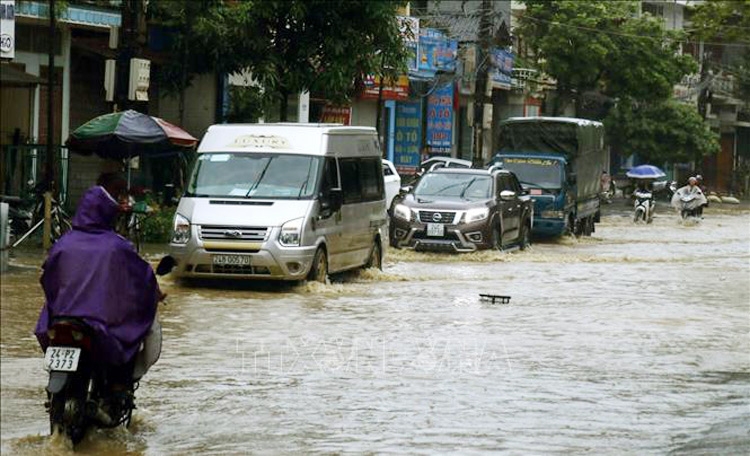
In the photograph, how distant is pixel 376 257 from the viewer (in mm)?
22672

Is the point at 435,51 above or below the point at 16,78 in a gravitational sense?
above

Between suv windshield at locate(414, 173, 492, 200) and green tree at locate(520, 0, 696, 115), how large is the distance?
1031 inches

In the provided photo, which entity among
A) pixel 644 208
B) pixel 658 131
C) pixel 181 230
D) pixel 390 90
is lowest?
pixel 644 208

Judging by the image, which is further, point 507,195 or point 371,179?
point 507,195

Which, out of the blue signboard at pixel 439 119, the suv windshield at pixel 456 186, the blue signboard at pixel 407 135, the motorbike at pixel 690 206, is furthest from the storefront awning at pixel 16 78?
the blue signboard at pixel 439 119

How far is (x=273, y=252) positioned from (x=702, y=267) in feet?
39.9

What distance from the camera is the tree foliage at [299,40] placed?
95.7 ft

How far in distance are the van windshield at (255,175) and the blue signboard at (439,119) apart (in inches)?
1166

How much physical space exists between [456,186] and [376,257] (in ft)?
18.5

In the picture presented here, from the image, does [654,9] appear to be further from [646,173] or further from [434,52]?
[434,52]

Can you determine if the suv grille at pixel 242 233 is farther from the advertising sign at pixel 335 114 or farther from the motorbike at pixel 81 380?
the advertising sign at pixel 335 114

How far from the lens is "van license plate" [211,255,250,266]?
18697 millimetres

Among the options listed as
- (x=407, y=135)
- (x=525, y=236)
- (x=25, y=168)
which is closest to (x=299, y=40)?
(x=525, y=236)

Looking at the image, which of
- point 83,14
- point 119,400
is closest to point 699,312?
point 119,400
